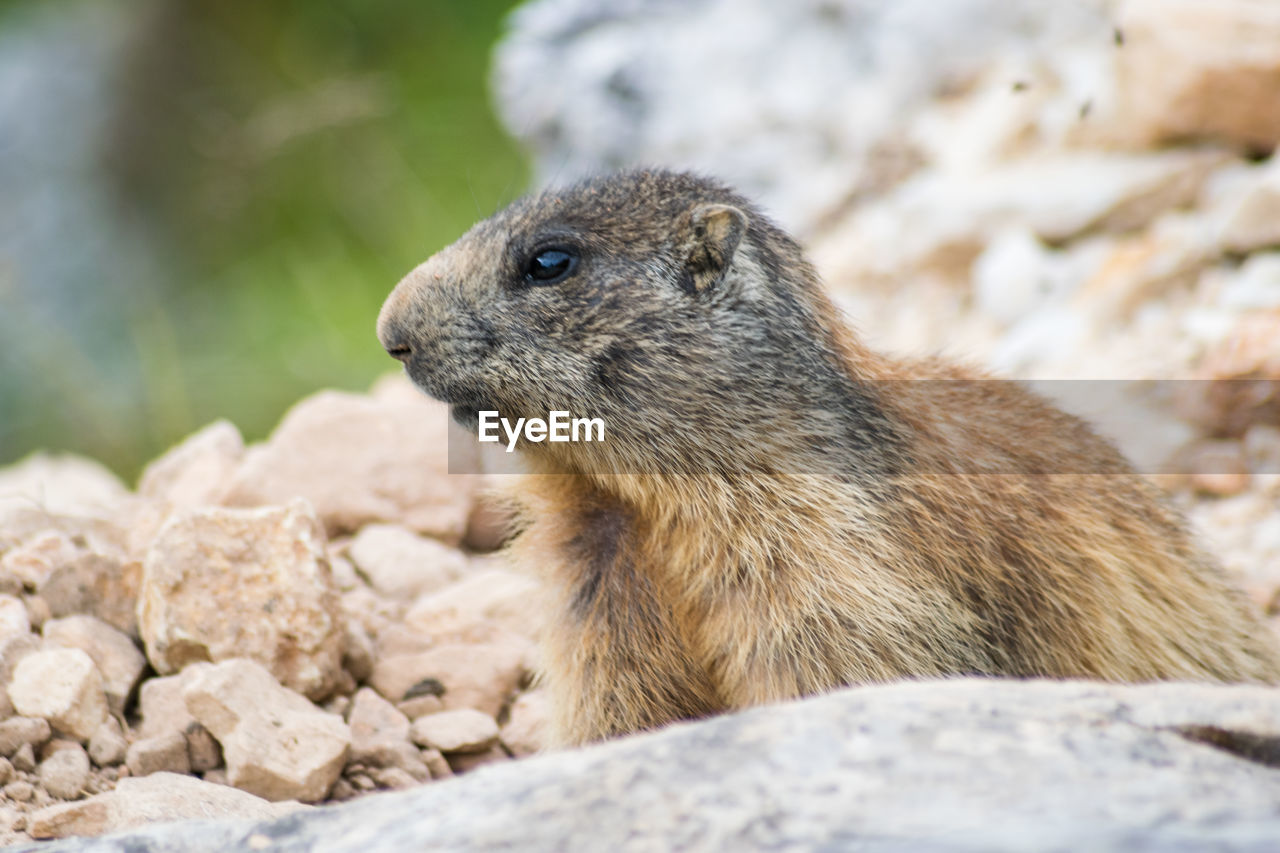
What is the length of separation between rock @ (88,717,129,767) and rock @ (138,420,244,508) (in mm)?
1042

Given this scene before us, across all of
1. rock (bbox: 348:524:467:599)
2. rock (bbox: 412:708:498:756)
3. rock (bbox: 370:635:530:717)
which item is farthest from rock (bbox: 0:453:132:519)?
rock (bbox: 412:708:498:756)

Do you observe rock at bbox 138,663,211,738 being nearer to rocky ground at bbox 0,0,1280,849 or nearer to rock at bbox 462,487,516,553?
rocky ground at bbox 0,0,1280,849

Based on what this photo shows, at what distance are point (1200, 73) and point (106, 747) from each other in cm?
513

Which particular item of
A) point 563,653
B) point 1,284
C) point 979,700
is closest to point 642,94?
point 1,284

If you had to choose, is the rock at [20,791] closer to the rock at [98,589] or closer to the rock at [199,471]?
the rock at [98,589]

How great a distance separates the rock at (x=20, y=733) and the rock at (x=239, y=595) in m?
0.38

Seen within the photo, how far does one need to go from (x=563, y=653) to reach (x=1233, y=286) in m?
3.41

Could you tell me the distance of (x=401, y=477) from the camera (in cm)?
444

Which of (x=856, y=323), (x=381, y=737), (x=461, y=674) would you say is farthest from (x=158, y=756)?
(x=856, y=323)

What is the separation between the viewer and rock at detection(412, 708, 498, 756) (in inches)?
128

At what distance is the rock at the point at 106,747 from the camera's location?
2.88 metres

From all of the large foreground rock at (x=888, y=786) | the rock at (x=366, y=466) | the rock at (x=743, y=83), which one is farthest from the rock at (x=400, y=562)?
the rock at (x=743, y=83)

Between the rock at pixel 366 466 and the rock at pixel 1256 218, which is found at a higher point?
the rock at pixel 1256 218

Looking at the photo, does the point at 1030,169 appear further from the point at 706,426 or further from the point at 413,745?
the point at 413,745
